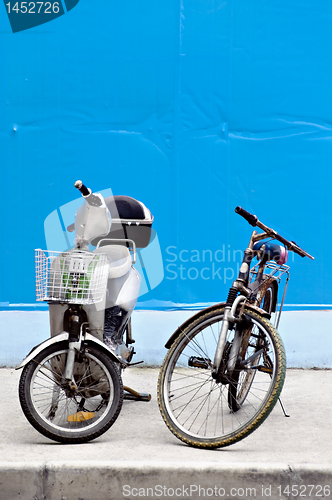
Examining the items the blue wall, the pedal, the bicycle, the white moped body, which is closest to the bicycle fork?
the bicycle

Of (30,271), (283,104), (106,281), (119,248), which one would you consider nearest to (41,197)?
(30,271)

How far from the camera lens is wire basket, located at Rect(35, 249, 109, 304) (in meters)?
3.13

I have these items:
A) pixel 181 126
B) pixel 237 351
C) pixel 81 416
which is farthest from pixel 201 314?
pixel 181 126

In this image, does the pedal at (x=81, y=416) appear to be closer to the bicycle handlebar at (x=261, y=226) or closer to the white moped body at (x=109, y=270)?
the white moped body at (x=109, y=270)

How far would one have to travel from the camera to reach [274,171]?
536 cm

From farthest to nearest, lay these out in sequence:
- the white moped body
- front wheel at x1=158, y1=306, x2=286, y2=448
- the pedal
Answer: the pedal
the white moped body
front wheel at x1=158, y1=306, x2=286, y2=448

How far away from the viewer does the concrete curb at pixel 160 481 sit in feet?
9.04

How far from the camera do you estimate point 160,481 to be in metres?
2.78

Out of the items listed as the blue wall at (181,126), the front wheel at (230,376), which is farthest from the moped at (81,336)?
the blue wall at (181,126)

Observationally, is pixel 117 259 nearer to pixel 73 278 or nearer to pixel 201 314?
pixel 73 278

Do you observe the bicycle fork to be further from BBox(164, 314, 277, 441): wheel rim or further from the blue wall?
the blue wall

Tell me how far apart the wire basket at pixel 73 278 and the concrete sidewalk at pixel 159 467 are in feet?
3.01

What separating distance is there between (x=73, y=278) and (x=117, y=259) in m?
0.46

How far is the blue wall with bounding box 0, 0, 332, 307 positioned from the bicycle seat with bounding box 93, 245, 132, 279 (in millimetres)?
1809
